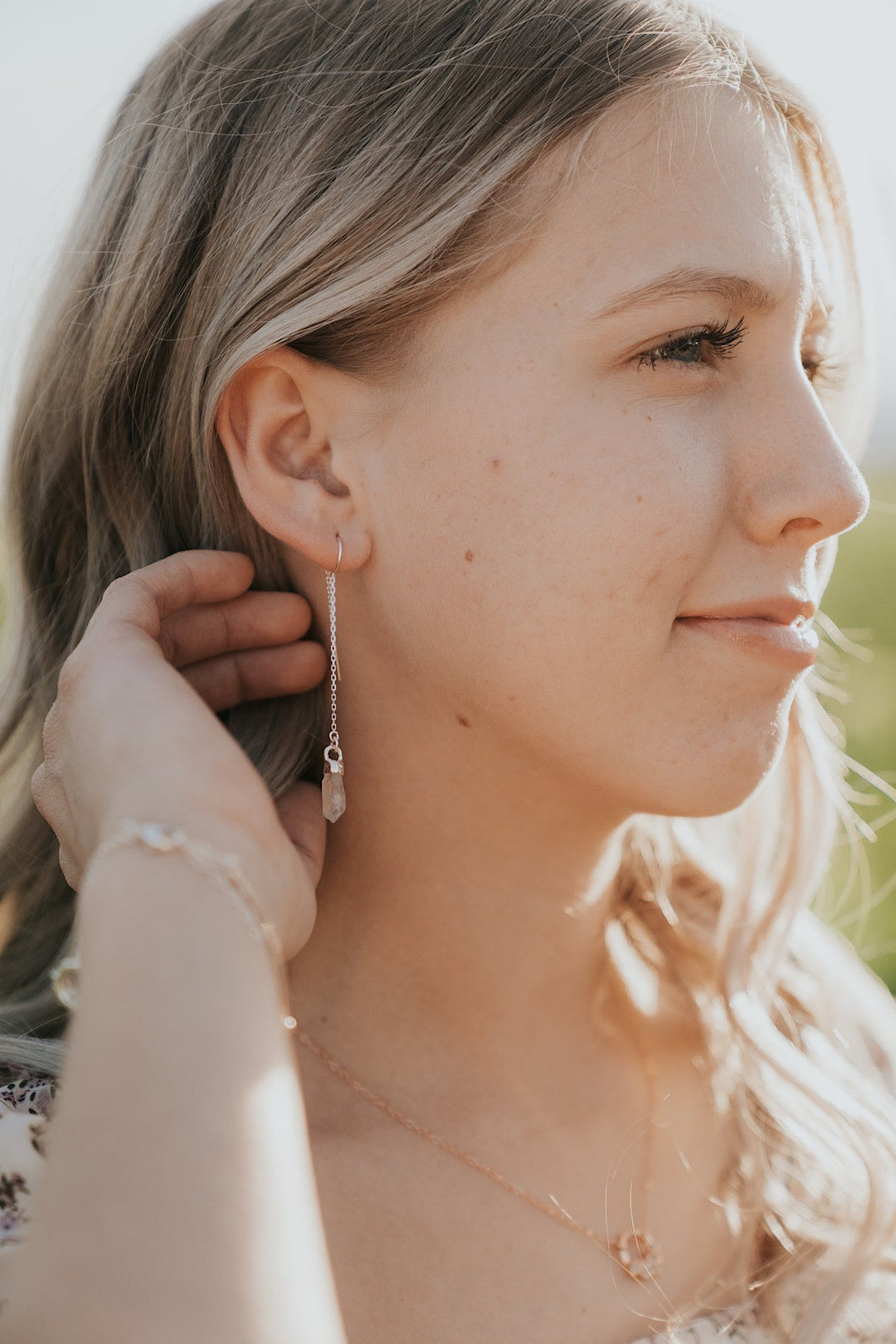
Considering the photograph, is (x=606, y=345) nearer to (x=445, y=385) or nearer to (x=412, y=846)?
(x=445, y=385)

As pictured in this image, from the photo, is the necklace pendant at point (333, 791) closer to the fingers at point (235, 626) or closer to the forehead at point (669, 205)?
the fingers at point (235, 626)

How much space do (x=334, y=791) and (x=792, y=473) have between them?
0.84 metres

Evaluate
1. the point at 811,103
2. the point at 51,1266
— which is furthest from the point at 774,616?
the point at 51,1266

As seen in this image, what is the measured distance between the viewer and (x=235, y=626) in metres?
2.12

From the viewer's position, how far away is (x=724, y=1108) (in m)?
2.25

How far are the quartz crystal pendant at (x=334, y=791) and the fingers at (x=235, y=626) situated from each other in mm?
270

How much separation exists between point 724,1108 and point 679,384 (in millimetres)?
1269

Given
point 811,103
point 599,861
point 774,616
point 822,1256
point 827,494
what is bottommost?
point 822,1256

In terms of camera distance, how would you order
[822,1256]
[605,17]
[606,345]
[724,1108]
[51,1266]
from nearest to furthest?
[51,1266] < [606,345] < [605,17] < [822,1256] < [724,1108]

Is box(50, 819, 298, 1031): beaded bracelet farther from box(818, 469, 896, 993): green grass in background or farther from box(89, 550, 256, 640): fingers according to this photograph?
box(818, 469, 896, 993): green grass in background

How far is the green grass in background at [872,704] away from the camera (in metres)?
3.26

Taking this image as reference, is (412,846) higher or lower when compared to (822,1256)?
higher

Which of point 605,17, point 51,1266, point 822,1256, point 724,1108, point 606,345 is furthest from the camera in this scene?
point 724,1108

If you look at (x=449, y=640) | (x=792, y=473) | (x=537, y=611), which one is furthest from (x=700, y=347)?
(x=449, y=640)
